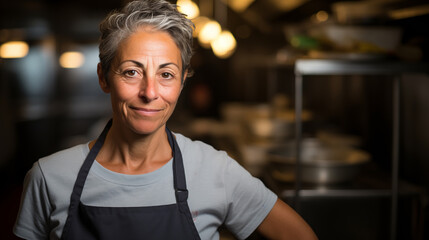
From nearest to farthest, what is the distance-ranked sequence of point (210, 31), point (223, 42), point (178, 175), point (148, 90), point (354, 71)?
point (148, 90) → point (178, 175) → point (354, 71) → point (210, 31) → point (223, 42)

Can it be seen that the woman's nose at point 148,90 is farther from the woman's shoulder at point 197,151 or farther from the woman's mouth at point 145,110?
the woman's shoulder at point 197,151

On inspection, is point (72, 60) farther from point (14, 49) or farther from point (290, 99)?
point (290, 99)

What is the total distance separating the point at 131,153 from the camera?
1337 mm

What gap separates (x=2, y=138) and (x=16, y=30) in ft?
4.57

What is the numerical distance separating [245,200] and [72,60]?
21.8 feet

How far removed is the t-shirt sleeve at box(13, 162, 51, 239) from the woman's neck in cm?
18

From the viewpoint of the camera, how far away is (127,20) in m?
1.21

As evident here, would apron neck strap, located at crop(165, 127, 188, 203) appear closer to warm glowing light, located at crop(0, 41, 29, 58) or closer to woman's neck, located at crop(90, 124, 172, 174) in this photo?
woman's neck, located at crop(90, 124, 172, 174)

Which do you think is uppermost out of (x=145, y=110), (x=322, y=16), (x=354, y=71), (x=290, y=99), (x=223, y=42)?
(x=322, y=16)

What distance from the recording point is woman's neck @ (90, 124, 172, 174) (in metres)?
1.32

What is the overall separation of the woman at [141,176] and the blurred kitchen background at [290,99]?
2.47ft

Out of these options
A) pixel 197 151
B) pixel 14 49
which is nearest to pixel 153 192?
pixel 197 151

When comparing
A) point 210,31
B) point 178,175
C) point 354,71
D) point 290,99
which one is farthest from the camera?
point 290,99

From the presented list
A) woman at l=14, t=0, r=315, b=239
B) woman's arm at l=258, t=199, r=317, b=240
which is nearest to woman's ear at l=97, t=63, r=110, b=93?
woman at l=14, t=0, r=315, b=239
